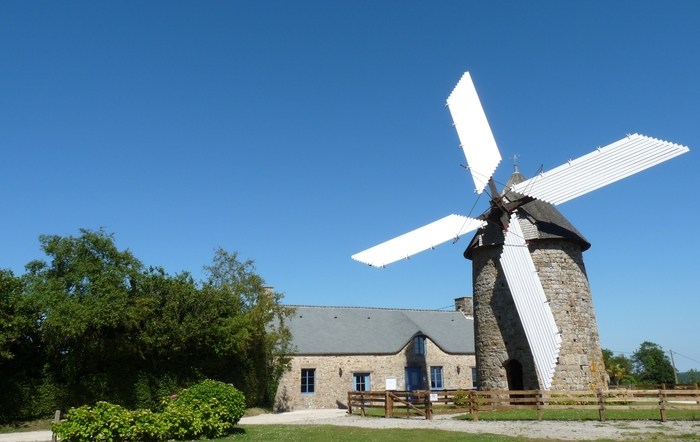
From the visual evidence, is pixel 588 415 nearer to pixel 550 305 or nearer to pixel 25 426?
pixel 550 305

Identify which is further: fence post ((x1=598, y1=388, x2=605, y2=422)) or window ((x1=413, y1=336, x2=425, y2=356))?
window ((x1=413, y1=336, x2=425, y2=356))

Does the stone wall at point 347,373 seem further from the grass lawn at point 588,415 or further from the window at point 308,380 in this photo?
the grass lawn at point 588,415

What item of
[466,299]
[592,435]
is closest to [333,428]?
[592,435]

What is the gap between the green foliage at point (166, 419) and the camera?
10.0m

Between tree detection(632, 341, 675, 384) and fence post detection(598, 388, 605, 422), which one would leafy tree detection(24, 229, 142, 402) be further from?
tree detection(632, 341, 675, 384)

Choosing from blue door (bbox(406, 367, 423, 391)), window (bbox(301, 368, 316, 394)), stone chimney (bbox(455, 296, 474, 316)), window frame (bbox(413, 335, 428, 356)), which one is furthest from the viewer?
stone chimney (bbox(455, 296, 474, 316))

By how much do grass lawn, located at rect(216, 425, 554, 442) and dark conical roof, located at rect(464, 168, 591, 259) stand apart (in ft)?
27.8

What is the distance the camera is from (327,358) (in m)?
25.9

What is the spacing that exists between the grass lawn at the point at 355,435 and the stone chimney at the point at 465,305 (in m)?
22.1

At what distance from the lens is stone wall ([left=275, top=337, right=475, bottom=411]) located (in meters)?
25.0

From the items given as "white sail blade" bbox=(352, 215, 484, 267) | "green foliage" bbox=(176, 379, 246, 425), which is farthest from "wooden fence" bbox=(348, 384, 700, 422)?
"green foliage" bbox=(176, 379, 246, 425)

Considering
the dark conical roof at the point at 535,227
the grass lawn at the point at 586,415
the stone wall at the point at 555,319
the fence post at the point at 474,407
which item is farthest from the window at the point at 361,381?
the fence post at the point at 474,407

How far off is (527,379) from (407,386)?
10.5 meters

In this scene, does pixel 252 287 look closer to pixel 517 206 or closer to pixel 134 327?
pixel 134 327
